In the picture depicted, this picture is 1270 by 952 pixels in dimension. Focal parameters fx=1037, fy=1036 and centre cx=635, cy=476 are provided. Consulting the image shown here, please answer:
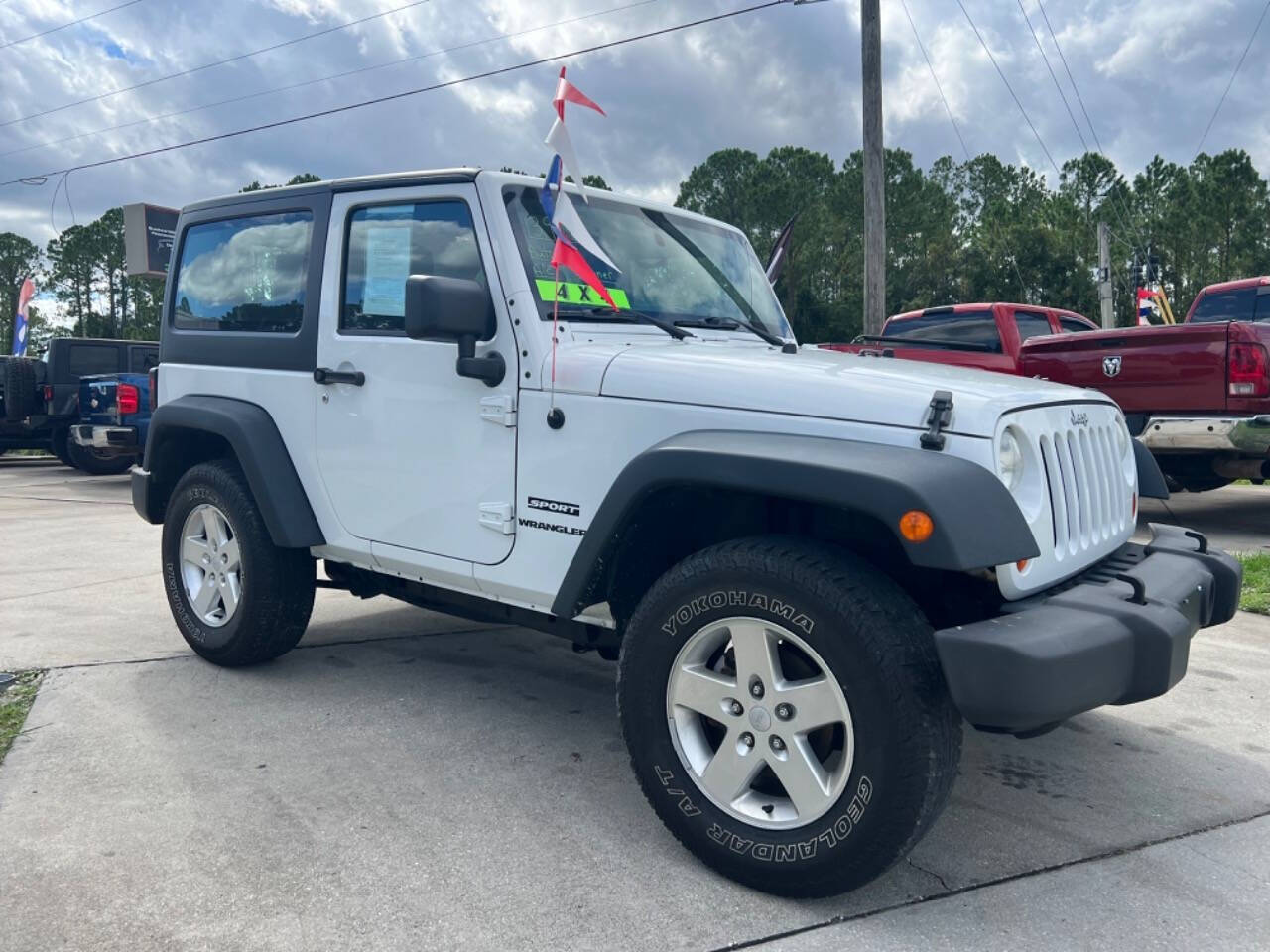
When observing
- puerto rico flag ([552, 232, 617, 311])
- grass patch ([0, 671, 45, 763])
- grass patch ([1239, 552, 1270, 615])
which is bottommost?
grass patch ([0, 671, 45, 763])

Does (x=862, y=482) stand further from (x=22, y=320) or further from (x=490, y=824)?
(x=22, y=320)

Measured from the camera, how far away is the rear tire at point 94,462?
13.9 m

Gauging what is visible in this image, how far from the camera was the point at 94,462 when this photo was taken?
1409 cm

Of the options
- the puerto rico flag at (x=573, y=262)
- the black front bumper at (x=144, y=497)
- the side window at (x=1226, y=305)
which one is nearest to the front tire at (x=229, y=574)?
the black front bumper at (x=144, y=497)

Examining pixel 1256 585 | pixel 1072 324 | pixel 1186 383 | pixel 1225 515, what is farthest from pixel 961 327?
pixel 1256 585

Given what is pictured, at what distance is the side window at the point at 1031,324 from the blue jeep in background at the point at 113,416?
32.1 feet

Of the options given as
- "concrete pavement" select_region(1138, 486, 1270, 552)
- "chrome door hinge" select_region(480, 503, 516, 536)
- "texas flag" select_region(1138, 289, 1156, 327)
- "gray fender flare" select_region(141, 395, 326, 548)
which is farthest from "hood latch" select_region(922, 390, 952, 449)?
"texas flag" select_region(1138, 289, 1156, 327)

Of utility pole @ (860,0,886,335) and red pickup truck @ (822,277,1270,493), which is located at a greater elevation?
utility pole @ (860,0,886,335)

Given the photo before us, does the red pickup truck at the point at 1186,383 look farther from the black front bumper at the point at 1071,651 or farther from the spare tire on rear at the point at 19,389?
the spare tire on rear at the point at 19,389

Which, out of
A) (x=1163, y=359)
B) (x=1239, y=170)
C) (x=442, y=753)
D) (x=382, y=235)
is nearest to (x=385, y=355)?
(x=382, y=235)

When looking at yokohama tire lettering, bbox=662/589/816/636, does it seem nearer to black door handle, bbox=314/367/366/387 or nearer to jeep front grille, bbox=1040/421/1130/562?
jeep front grille, bbox=1040/421/1130/562

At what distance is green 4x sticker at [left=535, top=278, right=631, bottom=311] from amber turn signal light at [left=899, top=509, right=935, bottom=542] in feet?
4.74

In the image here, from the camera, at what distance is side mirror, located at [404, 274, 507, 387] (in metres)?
3.05

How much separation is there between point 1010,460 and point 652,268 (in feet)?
5.36
